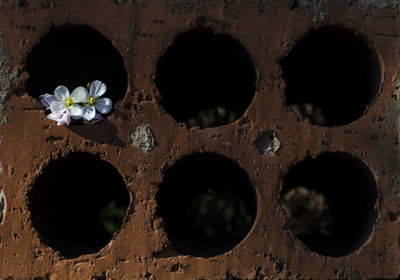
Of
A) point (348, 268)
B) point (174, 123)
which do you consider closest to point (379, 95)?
point (348, 268)

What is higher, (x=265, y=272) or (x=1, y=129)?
(x=1, y=129)

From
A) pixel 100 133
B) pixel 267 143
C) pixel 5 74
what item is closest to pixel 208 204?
pixel 267 143

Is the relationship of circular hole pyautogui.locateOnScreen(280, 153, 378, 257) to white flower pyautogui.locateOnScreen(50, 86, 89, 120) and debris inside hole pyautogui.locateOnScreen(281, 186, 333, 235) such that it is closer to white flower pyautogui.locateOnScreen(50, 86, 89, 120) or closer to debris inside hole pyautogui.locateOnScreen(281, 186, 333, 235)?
debris inside hole pyautogui.locateOnScreen(281, 186, 333, 235)

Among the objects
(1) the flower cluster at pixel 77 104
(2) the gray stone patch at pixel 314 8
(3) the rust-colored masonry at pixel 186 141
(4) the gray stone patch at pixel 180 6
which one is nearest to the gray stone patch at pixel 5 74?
(3) the rust-colored masonry at pixel 186 141

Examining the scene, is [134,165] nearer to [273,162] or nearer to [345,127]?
[273,162]

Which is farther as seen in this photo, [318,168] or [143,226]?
[318,168]

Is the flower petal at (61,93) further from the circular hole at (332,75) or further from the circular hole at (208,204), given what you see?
the circular hole at (332,75)

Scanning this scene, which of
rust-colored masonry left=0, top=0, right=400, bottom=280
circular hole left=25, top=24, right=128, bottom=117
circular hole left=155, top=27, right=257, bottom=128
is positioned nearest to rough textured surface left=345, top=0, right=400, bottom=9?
rust-colored masonry left=0, top=0, right=400, bottom=280
